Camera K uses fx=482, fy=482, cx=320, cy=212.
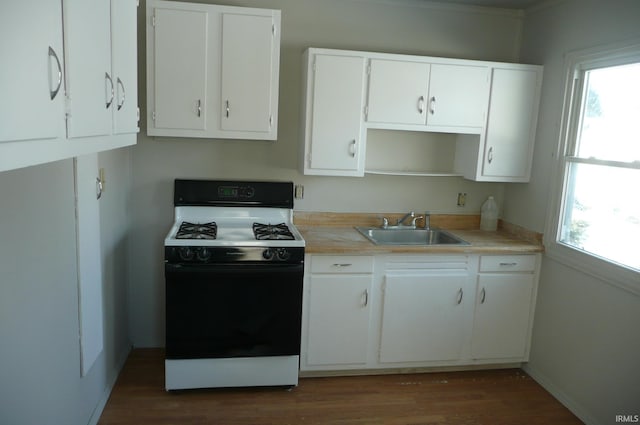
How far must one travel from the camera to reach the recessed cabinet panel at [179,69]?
288 cm

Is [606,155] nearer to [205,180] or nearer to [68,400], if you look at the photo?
[205,180]

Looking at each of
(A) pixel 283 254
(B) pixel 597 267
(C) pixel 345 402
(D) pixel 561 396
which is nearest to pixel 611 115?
(B) pixel 597 267

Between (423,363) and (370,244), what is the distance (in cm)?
92

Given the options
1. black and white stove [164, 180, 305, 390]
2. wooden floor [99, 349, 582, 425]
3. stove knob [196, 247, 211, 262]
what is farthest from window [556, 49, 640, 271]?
stove knob [196, 247, 211, 262]

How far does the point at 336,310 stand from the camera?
307 centimetres

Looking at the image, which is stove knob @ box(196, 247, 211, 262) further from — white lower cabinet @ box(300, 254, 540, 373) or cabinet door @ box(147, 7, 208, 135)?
cabinet door @ box(147, 7, 208, 135)

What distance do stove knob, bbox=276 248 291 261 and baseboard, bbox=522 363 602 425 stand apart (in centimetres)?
193

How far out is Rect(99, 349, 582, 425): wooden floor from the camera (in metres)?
2.74

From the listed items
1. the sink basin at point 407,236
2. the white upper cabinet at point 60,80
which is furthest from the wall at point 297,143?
the white upper cabinet at point 60,80

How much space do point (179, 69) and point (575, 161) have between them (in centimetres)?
251

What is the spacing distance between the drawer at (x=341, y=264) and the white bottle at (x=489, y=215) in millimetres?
1168

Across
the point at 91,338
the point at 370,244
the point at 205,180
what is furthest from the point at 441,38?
the point at 91,338

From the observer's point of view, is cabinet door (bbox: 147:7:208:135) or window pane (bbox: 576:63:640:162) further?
cabinet door (bbox: 147:7:208:135)

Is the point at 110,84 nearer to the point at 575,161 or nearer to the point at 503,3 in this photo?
the point at 575,161
